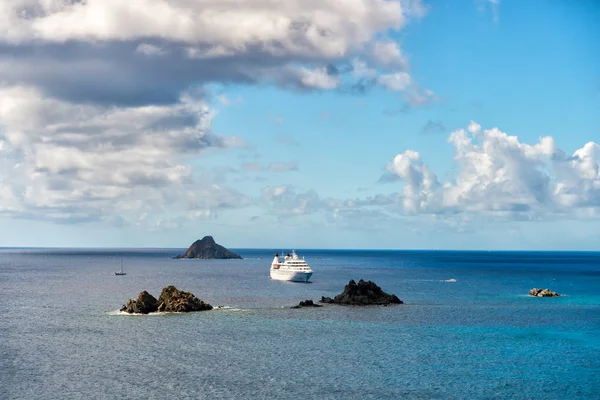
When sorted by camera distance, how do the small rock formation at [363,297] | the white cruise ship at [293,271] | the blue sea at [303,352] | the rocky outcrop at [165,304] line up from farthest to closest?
the white cruise ship at [293,271] < the small rock formation at [363,297] < the rocky outcrop at [165,304] < the blue sea at [303,352]

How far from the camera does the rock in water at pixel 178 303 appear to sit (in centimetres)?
10112

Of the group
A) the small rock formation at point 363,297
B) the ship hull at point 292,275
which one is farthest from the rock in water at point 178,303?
the ship hull at point 292,275

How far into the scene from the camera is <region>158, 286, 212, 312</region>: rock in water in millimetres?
101125

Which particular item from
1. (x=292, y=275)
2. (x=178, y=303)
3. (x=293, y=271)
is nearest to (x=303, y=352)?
(x=178, y=303)

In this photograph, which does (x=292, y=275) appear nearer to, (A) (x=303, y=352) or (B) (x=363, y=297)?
(B) (x=363, y=297)

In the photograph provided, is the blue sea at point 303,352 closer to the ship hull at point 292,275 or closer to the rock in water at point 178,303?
the rock in water at point 178,303

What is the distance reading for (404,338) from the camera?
77750 mm

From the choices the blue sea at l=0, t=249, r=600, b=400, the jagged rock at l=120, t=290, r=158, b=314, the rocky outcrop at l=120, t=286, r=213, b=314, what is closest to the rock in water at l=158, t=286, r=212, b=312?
the rocky outcrop at l=120, t=286, r=213, b=314

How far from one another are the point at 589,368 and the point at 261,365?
35.0 m

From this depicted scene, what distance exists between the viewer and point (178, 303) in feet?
332

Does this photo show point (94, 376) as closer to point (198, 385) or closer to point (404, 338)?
point (198, 385)

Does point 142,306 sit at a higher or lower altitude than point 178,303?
lower

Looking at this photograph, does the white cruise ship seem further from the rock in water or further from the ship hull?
the rock in water

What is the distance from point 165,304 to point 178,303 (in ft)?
8.45
